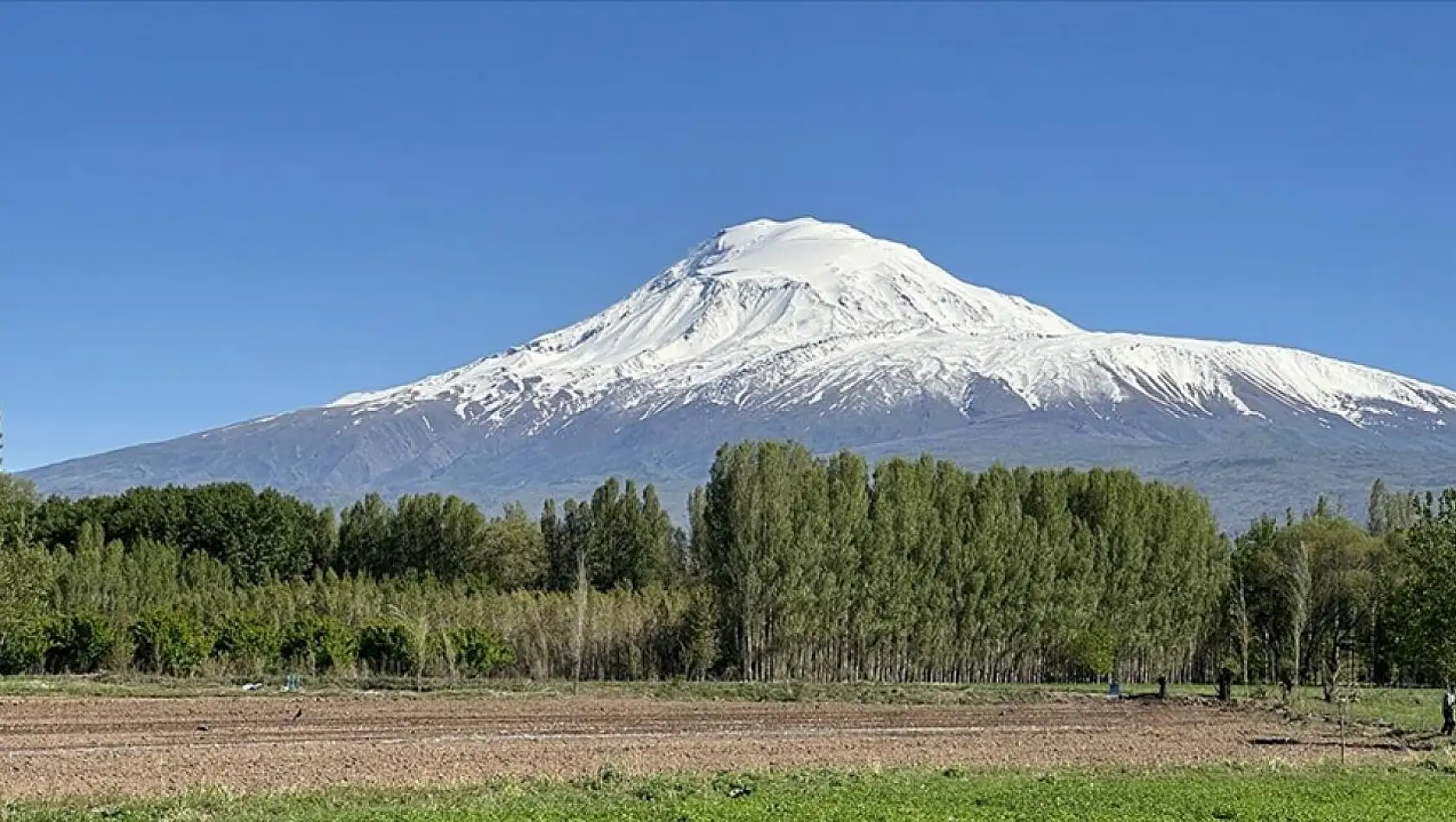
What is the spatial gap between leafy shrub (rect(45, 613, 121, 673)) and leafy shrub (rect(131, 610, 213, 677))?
102cm

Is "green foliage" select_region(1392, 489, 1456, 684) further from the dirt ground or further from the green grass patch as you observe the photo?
the green grass patch

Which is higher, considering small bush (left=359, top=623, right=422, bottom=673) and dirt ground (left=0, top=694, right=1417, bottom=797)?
small bush (left=359, top=623, right=422, bottom=673)

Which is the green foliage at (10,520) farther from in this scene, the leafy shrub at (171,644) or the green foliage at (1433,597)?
the green foliage at (1433,597)

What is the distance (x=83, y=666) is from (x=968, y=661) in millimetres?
39042

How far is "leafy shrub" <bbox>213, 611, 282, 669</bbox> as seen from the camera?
68.4m

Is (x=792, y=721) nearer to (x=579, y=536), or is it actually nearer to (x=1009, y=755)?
(x=1009, y=755)

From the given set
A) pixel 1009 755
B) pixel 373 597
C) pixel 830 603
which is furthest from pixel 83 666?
pixel 1009 755

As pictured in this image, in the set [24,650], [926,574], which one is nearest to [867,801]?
[24,650]

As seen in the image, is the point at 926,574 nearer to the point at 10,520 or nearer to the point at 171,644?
the point at 171,644

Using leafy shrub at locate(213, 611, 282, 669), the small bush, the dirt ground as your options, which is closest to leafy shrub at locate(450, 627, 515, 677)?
the small bush

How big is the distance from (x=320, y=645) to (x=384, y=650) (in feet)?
9.82

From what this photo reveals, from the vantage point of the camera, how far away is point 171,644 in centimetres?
6794

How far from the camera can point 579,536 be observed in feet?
342

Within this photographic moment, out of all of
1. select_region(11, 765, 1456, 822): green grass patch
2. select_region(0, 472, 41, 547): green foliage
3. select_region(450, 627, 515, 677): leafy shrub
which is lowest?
select_region(11, 765, 1456, 822): green grass patch
